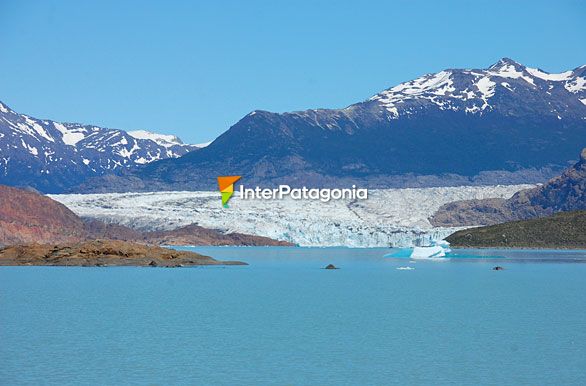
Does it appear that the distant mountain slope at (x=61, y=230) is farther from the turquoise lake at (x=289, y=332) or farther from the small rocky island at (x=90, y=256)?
the turquoise lake at (x=289, y=332)

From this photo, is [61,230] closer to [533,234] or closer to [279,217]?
[279,217]

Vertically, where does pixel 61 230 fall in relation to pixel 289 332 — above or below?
above

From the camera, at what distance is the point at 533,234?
158 m

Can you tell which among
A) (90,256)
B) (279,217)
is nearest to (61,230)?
(279,217)

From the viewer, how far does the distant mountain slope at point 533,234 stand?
153875 mm

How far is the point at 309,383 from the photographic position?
29.6 meters

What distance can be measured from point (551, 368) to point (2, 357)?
1773 centimetres

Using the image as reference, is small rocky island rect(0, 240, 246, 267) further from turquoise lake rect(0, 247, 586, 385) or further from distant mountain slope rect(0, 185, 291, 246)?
distant mountain slope rect(0, 185, 291, 246)

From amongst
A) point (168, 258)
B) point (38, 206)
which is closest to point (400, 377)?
point (168, 258)

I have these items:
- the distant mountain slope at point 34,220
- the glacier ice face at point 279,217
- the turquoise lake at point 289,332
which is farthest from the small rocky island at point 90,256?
the glacier ice face at point 279,217

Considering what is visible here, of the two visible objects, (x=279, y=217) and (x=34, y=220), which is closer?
(x=34, y=220)

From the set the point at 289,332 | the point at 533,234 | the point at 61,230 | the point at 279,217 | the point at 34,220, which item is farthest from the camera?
the point at 279,217

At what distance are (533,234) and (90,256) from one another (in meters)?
84.5

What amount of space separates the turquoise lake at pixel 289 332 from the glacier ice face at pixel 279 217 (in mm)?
90518
